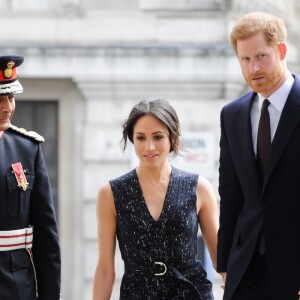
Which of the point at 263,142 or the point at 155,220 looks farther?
the point at 155,220

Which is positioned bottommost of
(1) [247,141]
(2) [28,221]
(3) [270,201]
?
(2) [28,221]

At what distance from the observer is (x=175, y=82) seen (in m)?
13.3

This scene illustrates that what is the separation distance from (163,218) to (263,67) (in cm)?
100

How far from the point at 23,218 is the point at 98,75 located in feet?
20.7

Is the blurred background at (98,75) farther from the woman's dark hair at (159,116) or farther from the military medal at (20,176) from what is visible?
the military medal at (20,176)

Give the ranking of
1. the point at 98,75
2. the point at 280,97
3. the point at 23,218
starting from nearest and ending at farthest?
the point at 280,97 < the point at 23,218 < the point at 98,75

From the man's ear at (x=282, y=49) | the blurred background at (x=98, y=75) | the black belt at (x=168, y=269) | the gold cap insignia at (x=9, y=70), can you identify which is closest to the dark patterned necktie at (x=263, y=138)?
the man's ear at (x=282, y=49)

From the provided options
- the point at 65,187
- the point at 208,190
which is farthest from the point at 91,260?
the point at 208,190

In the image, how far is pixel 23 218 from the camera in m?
7.02

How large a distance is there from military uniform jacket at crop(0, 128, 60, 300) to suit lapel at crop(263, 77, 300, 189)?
1.18 m

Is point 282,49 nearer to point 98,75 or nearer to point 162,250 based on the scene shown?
point 162,250

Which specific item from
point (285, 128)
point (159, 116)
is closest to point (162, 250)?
point (159, 116)

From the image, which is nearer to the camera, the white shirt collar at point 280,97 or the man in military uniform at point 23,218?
the white shirt collar at point 280,97

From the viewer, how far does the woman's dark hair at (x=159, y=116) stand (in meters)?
7.09
